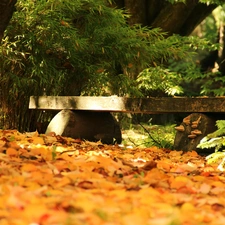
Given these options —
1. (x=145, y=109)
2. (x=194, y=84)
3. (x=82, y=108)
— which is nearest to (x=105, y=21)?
(x=82, y=108)

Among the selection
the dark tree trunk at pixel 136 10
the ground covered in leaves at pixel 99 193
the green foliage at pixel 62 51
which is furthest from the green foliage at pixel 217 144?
the dark tree trunk at pixel 136 10

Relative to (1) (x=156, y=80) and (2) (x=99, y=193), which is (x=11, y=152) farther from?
(1) (x=156, y=80)

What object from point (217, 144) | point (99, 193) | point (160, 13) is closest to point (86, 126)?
point (217, 144)

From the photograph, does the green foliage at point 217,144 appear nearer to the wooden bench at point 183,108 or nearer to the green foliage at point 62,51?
the wooden bench at point 183,108

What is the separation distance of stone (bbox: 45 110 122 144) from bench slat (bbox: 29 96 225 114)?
0.49 feet

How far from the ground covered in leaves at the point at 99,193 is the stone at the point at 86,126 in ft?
6.66

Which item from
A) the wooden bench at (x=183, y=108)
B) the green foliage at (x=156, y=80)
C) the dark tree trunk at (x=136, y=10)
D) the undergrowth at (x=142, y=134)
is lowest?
the undergrowth at (x=142, y=134)

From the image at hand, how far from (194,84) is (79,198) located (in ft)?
49.5

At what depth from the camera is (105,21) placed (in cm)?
643

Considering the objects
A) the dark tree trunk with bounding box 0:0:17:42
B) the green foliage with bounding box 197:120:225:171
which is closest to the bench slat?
the green foliage with bounding box 197:120:225:171

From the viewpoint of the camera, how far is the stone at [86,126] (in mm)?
5582

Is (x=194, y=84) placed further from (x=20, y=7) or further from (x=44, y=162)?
(x=44, y=162)

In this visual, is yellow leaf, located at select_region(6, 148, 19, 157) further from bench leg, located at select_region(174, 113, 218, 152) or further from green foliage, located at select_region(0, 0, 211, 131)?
green foliage, located at select_region(0, 0, 211, 131)

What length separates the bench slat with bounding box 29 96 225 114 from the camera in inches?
181
